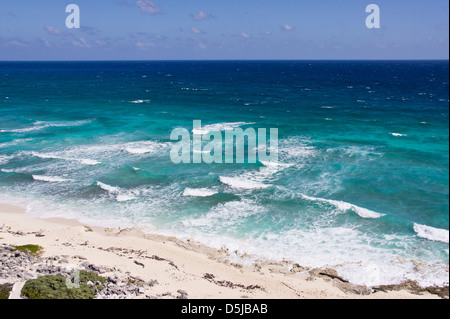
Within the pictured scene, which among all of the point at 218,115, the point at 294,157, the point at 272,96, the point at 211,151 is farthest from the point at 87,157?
the point at 272,96

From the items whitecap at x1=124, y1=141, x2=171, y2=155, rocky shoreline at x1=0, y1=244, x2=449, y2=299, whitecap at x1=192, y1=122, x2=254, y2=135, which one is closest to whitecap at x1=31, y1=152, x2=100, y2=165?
whitecap at x1=124, y1=141, x2=171, y2=155

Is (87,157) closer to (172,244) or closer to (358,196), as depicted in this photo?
(172,244)

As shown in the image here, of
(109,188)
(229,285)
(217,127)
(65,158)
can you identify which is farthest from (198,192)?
(217,127)

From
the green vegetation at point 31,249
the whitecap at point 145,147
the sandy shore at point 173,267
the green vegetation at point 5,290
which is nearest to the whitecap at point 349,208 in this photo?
the sandy shore at point 173,267

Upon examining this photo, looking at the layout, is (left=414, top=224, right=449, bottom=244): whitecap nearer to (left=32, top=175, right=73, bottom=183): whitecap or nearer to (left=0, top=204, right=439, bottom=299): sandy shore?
(left=0, top=204, right=439, bottom=299): sandy shore

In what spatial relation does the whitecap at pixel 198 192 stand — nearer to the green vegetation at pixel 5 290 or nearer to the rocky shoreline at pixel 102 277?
the rocky shoreline at pixel 102 277

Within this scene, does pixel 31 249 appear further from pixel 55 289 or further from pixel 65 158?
pixel 65 158
